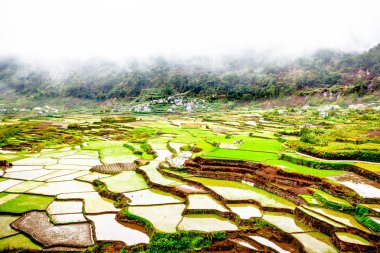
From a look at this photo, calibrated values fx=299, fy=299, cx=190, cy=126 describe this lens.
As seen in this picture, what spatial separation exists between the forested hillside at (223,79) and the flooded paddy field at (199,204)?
9891cm

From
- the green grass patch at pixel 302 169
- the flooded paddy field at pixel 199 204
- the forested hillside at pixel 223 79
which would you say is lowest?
the flooded paddy field at pixel 199 204

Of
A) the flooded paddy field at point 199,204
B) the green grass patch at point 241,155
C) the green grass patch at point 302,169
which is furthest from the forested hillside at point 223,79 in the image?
the flooded paddy field at point 199,204

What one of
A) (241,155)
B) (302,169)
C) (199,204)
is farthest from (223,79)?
(199,204)

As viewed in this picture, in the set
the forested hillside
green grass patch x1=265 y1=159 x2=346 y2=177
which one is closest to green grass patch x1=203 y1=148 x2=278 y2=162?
green grass patch x1=265 y1=159 x2=346 y2=177

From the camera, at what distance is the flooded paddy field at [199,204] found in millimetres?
13750

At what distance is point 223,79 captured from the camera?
152 m

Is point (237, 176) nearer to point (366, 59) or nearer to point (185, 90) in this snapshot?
point (185, 90)

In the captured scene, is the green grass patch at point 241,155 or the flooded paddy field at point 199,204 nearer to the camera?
the flooded paddy field at point 199,204

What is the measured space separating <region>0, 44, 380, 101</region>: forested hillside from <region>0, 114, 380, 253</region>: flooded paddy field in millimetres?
98907

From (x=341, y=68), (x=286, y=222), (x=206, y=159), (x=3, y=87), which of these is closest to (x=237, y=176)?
(x=206, y=159)

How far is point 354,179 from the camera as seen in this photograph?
19.4 m

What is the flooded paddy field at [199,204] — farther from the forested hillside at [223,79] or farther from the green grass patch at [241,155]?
the forested hillside at [223,79]

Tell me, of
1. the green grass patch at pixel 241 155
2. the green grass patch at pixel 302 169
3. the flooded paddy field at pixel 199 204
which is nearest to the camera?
the flooded paddy field at pixel 199 204

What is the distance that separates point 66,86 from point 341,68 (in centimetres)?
14694
